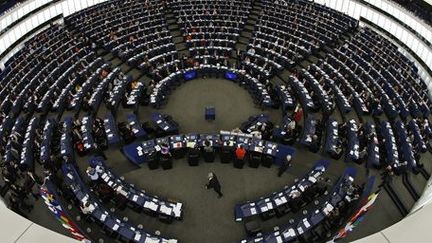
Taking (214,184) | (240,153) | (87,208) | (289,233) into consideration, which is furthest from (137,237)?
(240,153)

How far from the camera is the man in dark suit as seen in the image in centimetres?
1853

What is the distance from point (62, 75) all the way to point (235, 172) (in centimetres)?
1467

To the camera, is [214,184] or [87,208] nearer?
[87,208]

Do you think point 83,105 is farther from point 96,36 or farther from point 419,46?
point 419,46

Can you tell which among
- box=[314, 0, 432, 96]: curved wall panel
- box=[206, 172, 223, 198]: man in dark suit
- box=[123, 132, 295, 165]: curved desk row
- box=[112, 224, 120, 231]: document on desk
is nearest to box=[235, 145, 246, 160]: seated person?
box=[123, 132, 295, 165]: curved desk row

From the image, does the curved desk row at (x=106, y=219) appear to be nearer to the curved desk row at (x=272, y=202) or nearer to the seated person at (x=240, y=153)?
the curved desk row at (x=272, y=202)

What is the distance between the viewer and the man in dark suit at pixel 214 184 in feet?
60.8

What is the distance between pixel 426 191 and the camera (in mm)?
19094

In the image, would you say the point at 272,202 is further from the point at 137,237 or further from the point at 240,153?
the point at 137,237

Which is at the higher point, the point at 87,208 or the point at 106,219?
the point at 87,208

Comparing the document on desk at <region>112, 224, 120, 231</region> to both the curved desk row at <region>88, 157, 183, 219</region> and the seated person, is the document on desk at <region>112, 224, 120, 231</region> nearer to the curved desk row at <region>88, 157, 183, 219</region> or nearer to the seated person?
the curved desk row at <region>88, 157, 183, 219</region>

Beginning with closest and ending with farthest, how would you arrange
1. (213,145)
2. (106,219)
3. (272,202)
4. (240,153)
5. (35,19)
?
1. (106,219)
2. (272,202)
3. (240,153)
4. (213,145)
5. (35,19)

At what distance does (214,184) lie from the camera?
1878cm

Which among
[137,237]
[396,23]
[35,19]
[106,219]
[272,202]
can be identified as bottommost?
[137,237]
